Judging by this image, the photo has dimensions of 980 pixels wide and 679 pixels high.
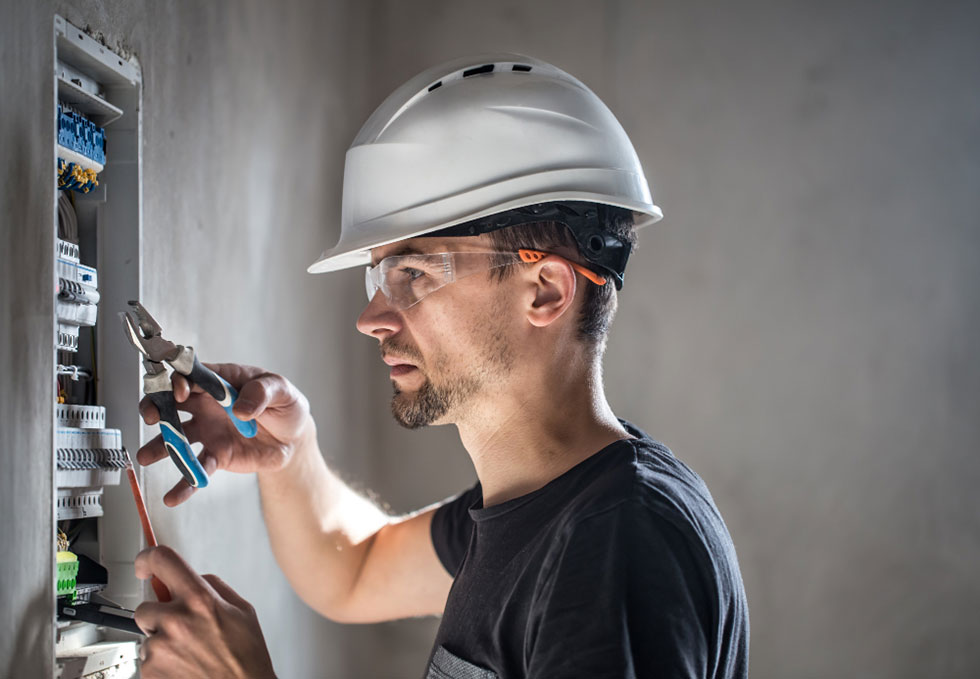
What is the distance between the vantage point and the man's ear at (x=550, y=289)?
134 cm

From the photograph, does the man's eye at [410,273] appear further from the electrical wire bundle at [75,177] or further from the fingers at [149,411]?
the electrical wire bundle at [75,177]

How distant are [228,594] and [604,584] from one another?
570 mm

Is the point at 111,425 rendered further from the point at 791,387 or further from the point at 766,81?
the point at 766,81

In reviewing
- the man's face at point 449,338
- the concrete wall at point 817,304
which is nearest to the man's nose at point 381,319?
the man's face at point 449,338

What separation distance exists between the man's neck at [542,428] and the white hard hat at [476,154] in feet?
0.96

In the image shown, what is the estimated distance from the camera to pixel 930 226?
279 cm

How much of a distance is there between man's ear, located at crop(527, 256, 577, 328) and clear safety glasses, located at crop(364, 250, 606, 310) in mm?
18

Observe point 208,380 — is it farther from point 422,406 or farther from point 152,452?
point 422,406

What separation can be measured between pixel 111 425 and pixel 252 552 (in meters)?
0.67

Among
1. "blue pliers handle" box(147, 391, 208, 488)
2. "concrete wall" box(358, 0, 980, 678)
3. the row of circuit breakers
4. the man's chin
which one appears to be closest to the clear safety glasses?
the man's chin

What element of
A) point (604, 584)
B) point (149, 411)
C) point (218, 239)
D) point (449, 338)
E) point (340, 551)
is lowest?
point (340, 551)

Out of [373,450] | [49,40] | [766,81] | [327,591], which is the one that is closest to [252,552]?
[327,591]

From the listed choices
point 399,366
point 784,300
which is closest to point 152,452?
point 399,366

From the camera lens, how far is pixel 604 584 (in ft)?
3.33
